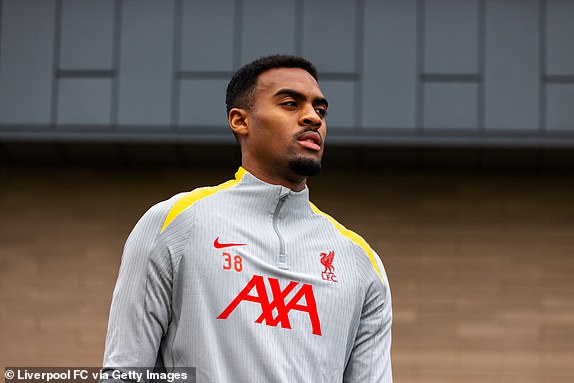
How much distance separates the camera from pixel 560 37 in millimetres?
8258

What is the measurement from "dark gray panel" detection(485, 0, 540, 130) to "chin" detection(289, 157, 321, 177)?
191 inches

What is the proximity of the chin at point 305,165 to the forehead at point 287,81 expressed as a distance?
0.24m

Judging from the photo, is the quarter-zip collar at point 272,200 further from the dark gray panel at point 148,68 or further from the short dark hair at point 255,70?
the dark gray panel at point 148,68

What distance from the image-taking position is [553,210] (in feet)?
30.5

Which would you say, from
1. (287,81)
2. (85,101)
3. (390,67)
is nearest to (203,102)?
(85,101)

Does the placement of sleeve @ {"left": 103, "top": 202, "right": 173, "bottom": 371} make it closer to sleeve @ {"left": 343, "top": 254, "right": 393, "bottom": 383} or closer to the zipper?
the zipper

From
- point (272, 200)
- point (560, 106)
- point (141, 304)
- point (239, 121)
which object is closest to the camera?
point (141, 304)

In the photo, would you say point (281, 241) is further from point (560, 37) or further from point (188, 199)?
point (560, 37)

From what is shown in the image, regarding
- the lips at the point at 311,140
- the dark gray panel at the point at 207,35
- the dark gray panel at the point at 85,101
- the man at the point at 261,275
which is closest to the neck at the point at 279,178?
the man at the point at 261,275

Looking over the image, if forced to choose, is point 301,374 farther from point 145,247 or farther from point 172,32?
point 172,32

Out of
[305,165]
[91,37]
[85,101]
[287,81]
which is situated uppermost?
[91,37]

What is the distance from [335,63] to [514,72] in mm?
1324

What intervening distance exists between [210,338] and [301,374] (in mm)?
300

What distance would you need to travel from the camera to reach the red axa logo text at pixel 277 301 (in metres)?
3.41
